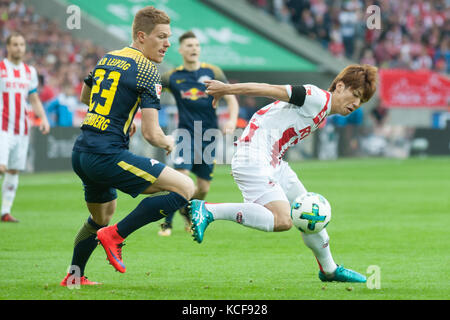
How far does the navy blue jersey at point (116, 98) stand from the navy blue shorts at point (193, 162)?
433 cm

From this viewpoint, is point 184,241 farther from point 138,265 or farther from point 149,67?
point 149,67

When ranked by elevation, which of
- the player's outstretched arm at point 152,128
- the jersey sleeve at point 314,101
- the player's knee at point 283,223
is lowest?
the player's knee at point 283,223

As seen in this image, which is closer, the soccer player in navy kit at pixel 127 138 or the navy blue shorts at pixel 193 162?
the soccer player in navy kit at pixel 127 138

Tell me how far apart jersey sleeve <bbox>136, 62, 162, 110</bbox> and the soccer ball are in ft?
4.63

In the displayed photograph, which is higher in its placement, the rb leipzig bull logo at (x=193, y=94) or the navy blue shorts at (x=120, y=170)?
the rb leipzig bull logo at (x=193, y=94)

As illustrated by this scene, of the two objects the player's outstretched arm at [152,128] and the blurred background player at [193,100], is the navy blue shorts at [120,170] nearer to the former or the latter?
the player's outstretched arm at [152,128]

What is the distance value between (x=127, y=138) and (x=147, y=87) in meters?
0.47

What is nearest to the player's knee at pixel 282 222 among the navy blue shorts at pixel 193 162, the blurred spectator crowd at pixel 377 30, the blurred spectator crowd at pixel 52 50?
the navy blue shorts at pixel 193 162

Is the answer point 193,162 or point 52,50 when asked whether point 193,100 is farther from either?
point 52,50

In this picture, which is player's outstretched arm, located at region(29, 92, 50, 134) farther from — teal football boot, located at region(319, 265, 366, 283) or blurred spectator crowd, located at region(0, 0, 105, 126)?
blurred spectator crowd, located at region(0, 0, 105, 126)

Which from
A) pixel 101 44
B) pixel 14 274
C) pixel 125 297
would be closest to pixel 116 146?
pixel 125 297

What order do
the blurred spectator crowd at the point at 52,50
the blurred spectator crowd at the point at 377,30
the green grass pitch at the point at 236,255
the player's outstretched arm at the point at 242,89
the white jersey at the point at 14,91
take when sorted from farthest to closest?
1. the blurred spectator crowd at the point at 377,30
2. the blurred spectator crowd at the point at 52,50
3. the white jersey at the point at 14,91
4. the green grass pitch at the point at 236,255
5. the player's outstretched arm at the point at 242,89

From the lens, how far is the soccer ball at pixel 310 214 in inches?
252

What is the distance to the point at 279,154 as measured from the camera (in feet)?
22.3
